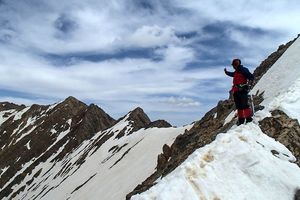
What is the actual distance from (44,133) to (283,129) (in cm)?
12263

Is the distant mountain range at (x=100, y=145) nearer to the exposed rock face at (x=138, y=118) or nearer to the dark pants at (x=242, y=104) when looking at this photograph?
the exposed rock face at (x=138, y=118)

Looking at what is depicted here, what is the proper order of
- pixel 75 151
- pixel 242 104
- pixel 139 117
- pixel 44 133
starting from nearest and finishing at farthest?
pixel 242 104 → pixel 139 117 → pixel 75 151 → pixel 44 133

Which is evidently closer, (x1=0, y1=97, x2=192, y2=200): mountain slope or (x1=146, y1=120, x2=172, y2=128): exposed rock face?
(x1=0, y1=97, x2=192, y2=200): mountain slope

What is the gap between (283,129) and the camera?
55.1 feet

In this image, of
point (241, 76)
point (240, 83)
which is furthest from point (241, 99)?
point (241, 76)

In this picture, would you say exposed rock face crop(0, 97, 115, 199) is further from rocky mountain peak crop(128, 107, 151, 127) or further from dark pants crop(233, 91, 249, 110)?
dark pants crop(233, 91, 249, 110)

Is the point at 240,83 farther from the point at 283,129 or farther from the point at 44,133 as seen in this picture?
the point at 44,133

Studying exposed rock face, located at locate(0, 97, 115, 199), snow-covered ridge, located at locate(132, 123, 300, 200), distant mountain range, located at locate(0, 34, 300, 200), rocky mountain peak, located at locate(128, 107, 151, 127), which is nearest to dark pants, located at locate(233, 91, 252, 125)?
distant mountain range, located at locate(0, 34, 300, 200)

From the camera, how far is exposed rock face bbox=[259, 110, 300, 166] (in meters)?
16.2

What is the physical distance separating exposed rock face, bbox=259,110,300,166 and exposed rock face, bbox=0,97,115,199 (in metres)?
97.8

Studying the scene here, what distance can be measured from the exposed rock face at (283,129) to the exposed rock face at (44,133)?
321 ft

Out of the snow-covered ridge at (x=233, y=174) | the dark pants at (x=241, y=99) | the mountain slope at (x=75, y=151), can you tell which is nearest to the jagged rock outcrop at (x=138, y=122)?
the mountain slope at (x=75, y=151)

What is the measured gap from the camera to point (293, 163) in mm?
14711

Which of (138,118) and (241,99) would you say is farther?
(138,118)
